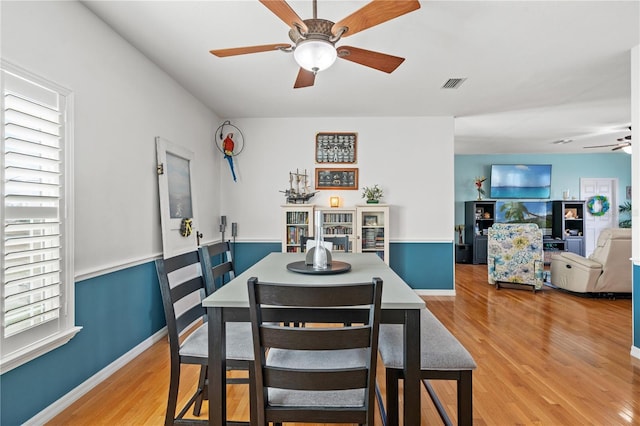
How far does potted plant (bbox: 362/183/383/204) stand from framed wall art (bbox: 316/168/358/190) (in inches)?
6.8

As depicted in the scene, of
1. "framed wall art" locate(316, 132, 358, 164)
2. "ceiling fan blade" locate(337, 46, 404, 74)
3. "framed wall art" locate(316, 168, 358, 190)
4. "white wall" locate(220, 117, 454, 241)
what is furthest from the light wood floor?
"framed wall art" locate(316, 132, 358, 164)

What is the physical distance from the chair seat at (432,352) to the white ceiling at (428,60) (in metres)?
2.04

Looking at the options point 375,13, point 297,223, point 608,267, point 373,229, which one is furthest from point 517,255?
point 375,13

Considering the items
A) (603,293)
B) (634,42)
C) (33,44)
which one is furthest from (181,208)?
(603,293)

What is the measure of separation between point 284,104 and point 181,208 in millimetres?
1818

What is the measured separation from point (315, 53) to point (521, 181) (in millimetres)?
7630

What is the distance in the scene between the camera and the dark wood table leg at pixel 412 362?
4.46ft

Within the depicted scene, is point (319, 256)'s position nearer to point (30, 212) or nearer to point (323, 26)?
point (323, 26)

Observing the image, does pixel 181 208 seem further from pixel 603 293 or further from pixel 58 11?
pixel 603 293

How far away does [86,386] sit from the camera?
221cm

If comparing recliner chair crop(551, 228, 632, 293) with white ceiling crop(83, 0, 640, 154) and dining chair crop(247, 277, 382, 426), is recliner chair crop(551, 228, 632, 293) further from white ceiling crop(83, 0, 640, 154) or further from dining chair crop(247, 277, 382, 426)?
dining chair crop(247, 277, 382, 426)

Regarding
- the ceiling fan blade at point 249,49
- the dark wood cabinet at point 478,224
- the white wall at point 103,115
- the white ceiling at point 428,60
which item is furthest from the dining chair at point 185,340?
the dark wood cabinet at point 478,224

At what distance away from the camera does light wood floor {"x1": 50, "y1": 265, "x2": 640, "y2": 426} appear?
196 centimetres

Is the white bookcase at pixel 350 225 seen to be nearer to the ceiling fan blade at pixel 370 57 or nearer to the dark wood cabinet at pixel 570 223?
the ceiling fan blade at pixel 370 57
